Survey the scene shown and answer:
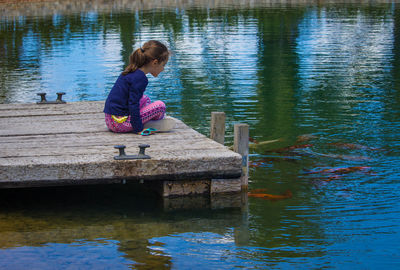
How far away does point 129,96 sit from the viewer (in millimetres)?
8109

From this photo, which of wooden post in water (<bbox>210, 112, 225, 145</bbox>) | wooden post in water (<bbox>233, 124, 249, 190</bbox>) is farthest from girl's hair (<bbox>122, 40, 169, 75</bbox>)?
wooden post in water (<bbox>233, 124, 249, 190</bbox>)

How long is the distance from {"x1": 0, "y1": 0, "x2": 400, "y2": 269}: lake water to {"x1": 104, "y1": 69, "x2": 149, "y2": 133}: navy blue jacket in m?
0.94

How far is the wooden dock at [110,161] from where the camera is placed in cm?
695

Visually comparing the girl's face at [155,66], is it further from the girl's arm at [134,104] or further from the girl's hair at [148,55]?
the girl's arm at [134,104]

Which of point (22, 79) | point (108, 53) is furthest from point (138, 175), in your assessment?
point (108, 53)

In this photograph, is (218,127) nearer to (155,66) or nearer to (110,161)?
(155,66)

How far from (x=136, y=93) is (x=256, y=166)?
2259 millimetres

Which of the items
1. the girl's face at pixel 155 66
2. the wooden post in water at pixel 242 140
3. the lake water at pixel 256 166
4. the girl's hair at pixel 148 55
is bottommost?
the lake water at pixel 256 166

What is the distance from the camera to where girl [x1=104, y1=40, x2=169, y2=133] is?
8.07 m

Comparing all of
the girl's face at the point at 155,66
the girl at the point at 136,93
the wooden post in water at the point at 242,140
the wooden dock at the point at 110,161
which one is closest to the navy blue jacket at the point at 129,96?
the girl at the point at 136,93

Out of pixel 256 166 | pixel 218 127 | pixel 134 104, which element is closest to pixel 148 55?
pixel 134 104

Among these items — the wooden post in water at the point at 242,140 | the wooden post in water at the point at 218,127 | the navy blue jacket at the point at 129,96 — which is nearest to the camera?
the wooden post in water at the point at 242,140

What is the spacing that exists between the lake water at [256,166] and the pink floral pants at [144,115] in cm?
78

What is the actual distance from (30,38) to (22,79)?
12.6m
